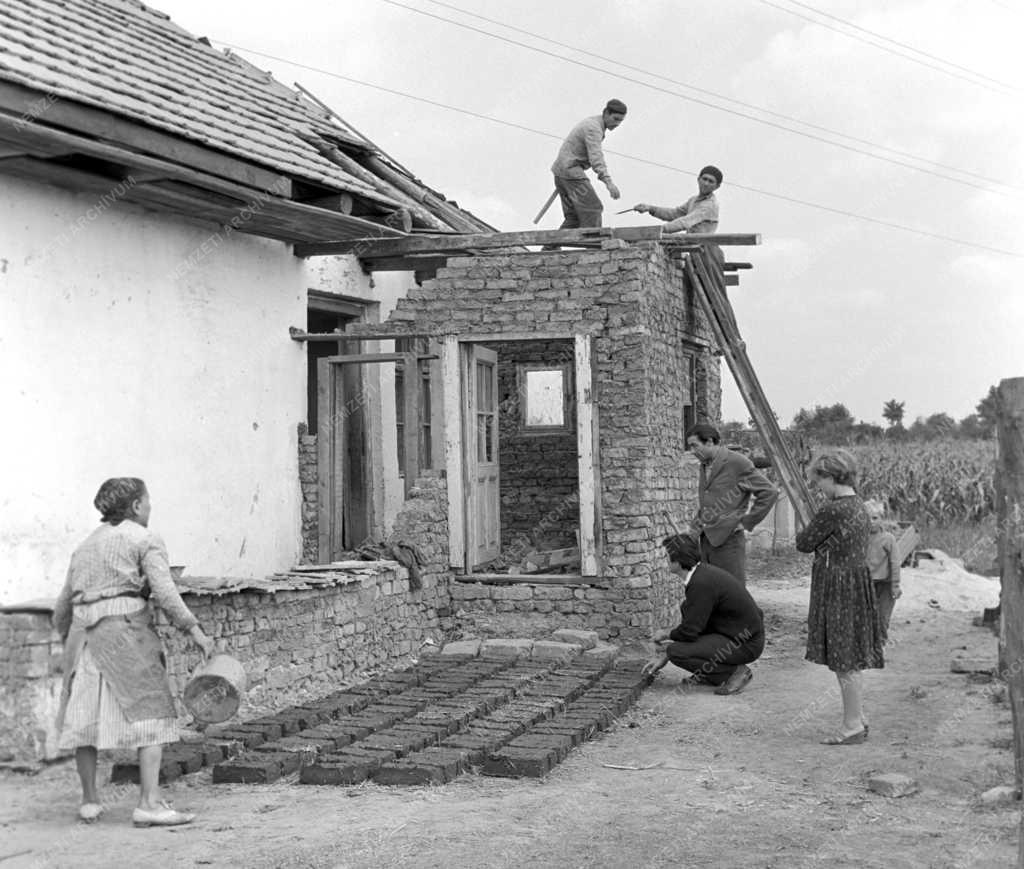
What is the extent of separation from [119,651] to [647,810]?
2.66 m

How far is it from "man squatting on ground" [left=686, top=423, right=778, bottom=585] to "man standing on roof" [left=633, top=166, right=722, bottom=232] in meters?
2.76

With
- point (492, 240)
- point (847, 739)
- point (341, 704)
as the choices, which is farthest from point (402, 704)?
point (492, 240)

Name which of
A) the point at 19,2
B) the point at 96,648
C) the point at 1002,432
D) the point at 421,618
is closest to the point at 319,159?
the point at 19,2

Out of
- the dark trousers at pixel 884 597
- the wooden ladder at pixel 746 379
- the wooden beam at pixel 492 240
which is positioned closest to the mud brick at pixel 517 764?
the dark trousers at pixel 884 597

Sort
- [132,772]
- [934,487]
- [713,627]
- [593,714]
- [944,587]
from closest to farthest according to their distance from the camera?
1. [132,772]
2. [593,714]
3. [713,627]
4. [944,587]
5. [934,487]

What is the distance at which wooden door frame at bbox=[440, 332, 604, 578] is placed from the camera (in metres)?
10.6

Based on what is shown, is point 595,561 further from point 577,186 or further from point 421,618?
point 577,186

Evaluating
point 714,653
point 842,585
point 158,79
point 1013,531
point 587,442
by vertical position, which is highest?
point 158,79

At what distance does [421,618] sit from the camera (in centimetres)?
1051

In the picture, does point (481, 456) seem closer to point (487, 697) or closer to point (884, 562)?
point (487, 697)

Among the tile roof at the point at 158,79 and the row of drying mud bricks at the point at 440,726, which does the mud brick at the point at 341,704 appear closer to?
the row of drying mud bricks at the point at 440,726

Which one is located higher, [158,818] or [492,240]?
[492,240]

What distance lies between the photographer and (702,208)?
38.0ft

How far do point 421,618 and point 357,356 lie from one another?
97.4 inches
